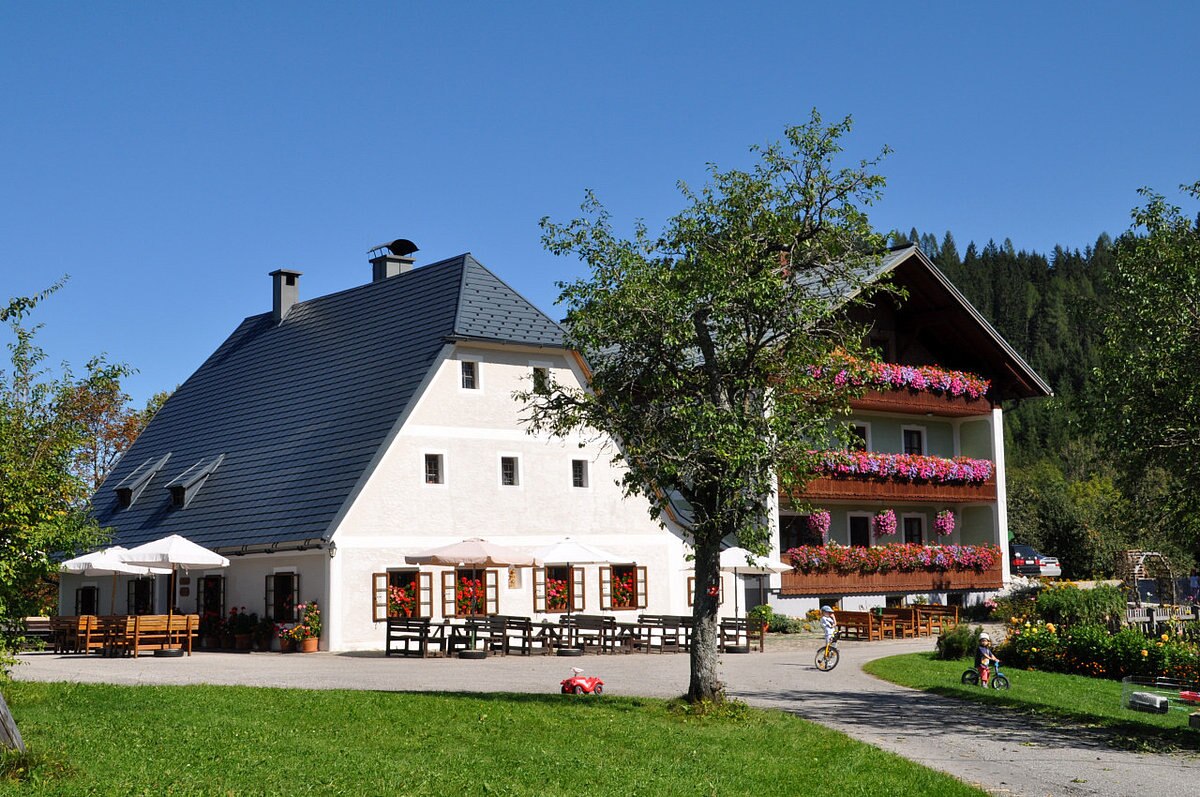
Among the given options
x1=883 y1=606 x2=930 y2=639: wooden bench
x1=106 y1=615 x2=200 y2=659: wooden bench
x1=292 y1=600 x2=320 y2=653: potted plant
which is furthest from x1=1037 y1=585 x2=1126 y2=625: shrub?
x1=106 y1=615 x2=200 y2=659: wooden bench

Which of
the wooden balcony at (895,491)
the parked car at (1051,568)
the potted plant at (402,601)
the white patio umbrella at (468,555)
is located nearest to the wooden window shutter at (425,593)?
the potted plant at (402,601)

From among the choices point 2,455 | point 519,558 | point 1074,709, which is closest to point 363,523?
point 519,558

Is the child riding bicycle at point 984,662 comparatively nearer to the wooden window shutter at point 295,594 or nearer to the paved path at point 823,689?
the paved path at point 823,689

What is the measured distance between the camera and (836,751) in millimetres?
14266

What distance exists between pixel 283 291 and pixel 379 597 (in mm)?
14807

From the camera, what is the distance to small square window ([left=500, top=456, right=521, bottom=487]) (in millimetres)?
34188

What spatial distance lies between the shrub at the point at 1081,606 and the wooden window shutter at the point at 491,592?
12873mm

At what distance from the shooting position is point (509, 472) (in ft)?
113

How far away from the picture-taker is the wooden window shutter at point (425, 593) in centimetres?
3212

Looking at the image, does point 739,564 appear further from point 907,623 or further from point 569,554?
point 907,623

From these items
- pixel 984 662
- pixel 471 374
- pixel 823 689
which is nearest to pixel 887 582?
pixel 471 374

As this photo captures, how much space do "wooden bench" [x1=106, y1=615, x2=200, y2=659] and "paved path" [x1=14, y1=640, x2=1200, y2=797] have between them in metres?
0.62

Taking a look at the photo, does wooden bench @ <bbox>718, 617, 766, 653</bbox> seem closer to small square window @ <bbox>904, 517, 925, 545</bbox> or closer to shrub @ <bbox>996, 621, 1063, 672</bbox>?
shrub @ <bbox>996, 621, 1063, 672</bbox>

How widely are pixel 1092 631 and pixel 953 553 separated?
1702cm
